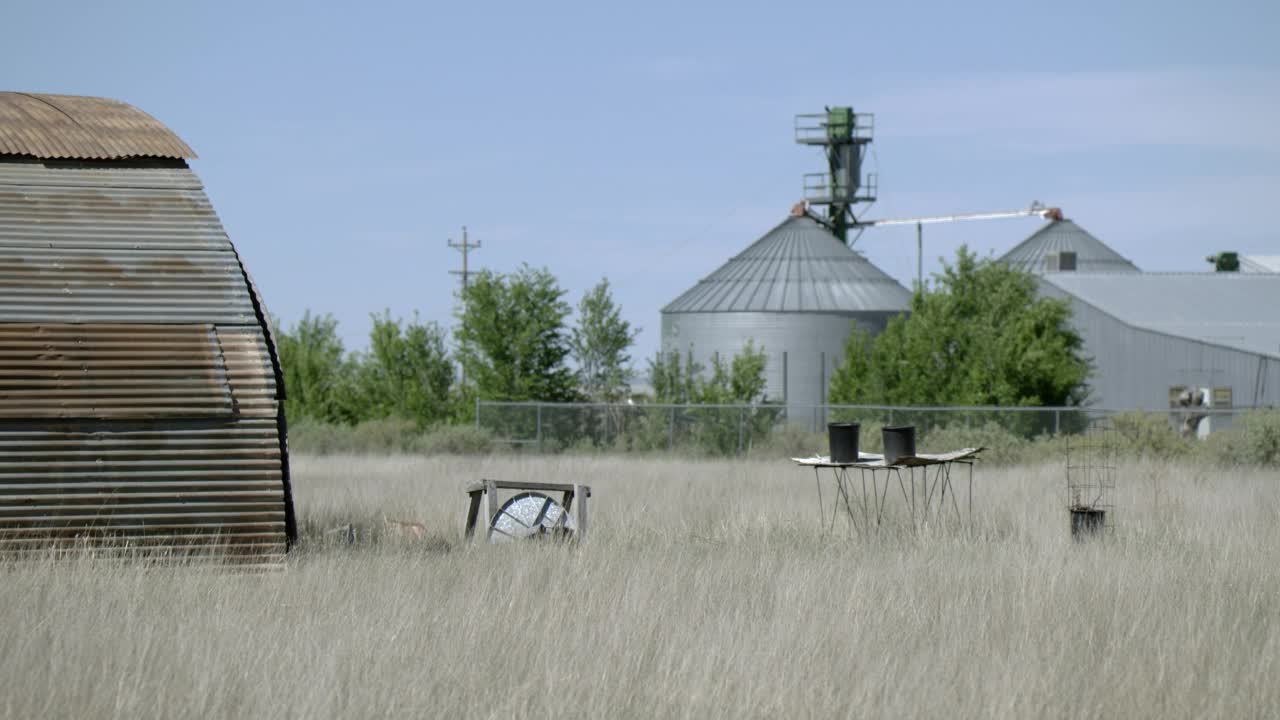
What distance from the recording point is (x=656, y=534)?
16719 millimetres

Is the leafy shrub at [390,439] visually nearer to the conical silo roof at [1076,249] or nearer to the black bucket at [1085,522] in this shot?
the black bucket at [1085,522]

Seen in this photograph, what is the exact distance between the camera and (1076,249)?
70.8 meters

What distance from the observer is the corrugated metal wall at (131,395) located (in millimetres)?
13047

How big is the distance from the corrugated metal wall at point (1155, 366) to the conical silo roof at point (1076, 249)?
18.7m

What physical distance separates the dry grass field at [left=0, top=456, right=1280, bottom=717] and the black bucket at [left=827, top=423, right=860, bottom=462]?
40.6 inches

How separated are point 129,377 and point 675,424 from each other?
25532mm

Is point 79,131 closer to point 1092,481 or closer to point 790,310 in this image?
point 1092,481

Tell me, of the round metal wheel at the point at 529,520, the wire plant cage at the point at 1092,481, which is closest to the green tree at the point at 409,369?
the wire plant cage at the point at 1092,481

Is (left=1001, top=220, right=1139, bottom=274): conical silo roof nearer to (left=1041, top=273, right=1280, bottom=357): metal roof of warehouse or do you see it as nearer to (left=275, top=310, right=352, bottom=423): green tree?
(left=1041, top=273, right=1280, bottom=357): metal roof of warehouse

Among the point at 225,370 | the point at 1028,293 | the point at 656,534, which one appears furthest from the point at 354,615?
the point at 1028,293

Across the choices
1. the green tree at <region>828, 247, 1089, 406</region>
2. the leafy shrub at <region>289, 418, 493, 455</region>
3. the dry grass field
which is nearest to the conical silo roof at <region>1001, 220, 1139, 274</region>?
the green tree at <region>828, 247, 1089, 406</region>

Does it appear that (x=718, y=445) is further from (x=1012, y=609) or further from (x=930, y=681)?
(x=930, y=681)

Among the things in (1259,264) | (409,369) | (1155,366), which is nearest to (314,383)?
(409,369)

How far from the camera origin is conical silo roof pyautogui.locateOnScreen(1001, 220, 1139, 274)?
69750mm
